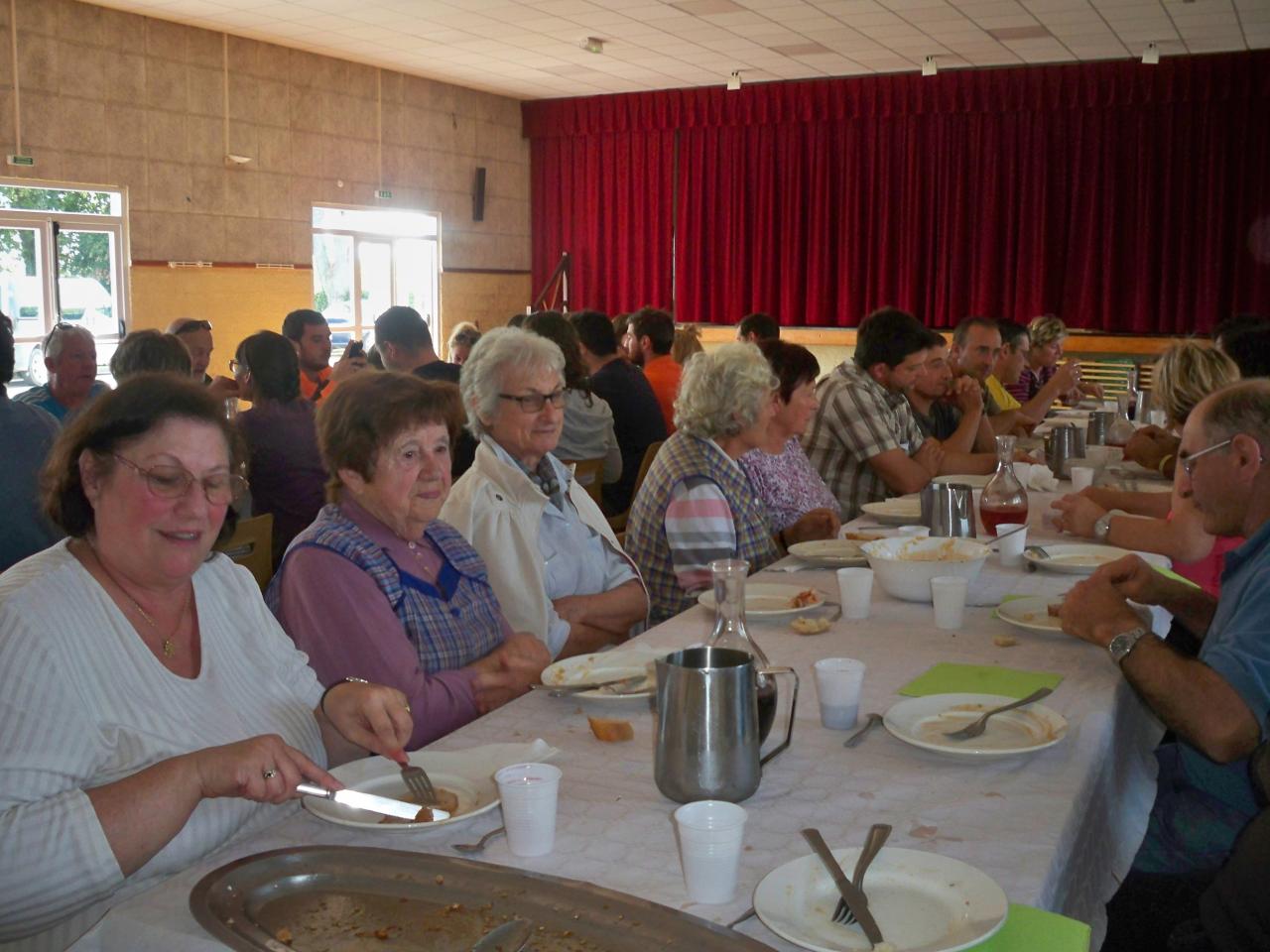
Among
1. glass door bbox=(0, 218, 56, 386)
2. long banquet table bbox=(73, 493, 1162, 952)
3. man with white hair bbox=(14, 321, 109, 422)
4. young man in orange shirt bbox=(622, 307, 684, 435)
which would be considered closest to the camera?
long banquet table bbox=(73, 493, 1162, 952)

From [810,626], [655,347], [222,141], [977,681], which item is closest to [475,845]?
[977,681]

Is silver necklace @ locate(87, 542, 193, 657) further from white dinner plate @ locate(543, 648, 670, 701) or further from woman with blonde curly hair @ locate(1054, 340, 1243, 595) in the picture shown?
woman with blonde curly hair @ locate(1054, 340, 1243, 595)

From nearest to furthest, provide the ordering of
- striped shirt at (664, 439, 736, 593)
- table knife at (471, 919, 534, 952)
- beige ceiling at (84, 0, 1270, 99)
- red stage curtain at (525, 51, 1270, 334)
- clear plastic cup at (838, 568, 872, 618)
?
table knife at (471, 919, 534, 952)
clear plastic cup at (838, 568, 872, 618)
striped shirt at (664, 439, 736, 593)
beige ceiling at (84, 0, 1270, 99)
red stage curtain at (525, 51, 1270, 334)

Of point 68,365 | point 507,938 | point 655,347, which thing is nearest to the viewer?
point 507,938

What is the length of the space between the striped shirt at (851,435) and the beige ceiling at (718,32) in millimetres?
5175

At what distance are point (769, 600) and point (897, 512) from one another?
1245 millimetres

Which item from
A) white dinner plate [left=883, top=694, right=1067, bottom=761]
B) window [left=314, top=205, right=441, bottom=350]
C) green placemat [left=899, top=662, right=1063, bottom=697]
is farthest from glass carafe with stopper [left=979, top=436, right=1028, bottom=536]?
window [left=314, top=205, right=441, bottom=350]

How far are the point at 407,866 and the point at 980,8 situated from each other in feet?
29.9

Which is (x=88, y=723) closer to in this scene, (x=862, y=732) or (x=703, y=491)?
(x=862, y=732)

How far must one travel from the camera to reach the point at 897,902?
4.36 ft

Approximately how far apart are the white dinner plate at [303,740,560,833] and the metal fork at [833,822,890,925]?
0.47m

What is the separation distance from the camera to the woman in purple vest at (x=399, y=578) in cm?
222

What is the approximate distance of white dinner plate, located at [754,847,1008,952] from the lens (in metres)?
1.25

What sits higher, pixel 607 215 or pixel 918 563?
pixel 607 215
